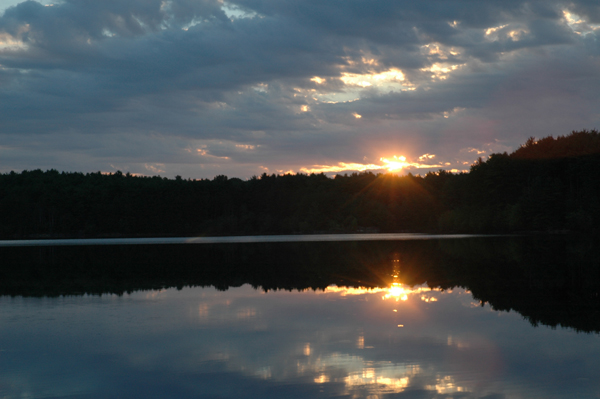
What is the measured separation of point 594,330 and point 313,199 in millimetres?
148207

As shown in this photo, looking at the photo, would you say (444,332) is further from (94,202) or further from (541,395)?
(94,202)

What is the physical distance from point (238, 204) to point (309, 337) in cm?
14475

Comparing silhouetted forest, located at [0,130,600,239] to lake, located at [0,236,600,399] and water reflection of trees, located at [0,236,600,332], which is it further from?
lake, located at [0,236,600,399]

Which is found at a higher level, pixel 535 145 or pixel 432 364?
pixel 535 145

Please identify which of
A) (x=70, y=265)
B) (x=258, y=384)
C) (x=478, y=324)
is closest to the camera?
(x=258, y=384)

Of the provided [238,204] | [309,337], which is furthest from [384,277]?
[238,204]

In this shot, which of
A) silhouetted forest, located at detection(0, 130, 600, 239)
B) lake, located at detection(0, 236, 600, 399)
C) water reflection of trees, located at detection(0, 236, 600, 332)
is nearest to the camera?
lake, located at detection(0, 236, 600, 399)

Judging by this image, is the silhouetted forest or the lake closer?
the lake

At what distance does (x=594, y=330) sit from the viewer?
45.1 ft

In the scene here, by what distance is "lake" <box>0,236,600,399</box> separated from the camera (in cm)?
977

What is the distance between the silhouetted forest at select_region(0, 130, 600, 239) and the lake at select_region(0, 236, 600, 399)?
3490 inches

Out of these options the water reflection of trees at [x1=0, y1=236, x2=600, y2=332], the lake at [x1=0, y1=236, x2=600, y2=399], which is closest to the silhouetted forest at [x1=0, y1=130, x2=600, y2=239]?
the water reflection of trees at [x1=0, y1=236, x2=600, y2=332]

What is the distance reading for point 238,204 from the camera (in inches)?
6196

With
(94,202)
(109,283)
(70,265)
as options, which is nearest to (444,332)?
(109,283)
